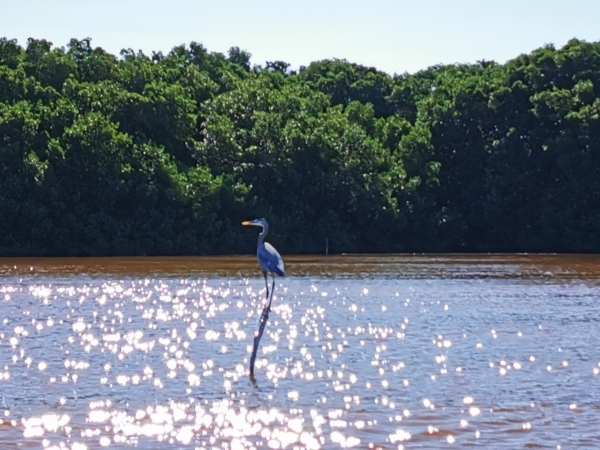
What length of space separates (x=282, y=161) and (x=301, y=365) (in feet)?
144

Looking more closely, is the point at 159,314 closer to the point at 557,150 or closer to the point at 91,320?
the point at 91,320

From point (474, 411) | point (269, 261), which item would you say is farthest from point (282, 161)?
point (474, 411)

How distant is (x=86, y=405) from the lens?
56.1 feet

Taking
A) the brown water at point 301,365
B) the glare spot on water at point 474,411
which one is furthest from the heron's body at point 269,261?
the glare spot on water at point 474,411

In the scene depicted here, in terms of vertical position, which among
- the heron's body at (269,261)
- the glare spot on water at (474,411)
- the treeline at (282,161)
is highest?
the treeline at (282,161)

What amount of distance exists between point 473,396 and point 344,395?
203 cm

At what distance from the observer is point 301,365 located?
21531 millimetres

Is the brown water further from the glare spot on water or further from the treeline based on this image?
the treeline

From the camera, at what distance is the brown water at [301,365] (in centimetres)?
1551

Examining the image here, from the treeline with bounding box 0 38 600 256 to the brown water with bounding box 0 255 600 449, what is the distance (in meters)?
18.6

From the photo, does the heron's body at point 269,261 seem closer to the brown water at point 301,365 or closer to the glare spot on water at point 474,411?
the brown water at point 301,365

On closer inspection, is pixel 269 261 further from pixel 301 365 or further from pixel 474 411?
pixel 474 411

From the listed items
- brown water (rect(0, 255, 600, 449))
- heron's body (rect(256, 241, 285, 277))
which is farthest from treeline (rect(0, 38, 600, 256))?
heron's body (rect(256, 241, 285, 277))

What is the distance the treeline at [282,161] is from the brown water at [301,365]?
733 inches
